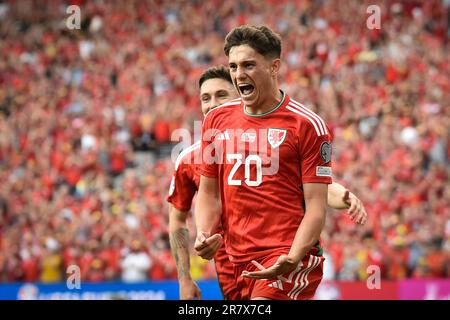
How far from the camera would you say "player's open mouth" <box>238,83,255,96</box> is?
5.69m

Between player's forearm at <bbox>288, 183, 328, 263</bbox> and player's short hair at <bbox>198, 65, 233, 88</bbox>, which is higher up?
player's short hair at <bbox>198, 65, 233, 88</bbox>

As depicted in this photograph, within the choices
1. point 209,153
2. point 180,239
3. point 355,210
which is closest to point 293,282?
point 355,210

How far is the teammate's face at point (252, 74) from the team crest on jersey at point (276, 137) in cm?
23

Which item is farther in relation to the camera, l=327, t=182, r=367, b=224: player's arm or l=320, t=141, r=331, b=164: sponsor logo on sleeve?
l=327, t=182, r=367, b=224: player's arm

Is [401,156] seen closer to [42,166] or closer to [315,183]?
[42,166]

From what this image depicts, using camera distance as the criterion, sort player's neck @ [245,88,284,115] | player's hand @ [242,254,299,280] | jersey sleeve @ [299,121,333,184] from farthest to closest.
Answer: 1. player's neck @ [245,88,284,115]
2. jersey sleeve @ [299,121,333,184]
3. player's hand @ [242,254,299,280]

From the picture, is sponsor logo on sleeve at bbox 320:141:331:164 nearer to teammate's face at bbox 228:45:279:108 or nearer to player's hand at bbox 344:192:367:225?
player's hand at bbox 344:192:367:225

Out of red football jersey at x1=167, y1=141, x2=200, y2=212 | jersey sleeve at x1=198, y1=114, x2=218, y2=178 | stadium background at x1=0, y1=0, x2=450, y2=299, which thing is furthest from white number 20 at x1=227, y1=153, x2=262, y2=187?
stadium background at x1=0, y1=0, x2=450, y2=299

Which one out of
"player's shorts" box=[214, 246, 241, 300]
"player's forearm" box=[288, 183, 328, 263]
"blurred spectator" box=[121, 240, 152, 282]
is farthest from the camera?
"blurred spectator" box=[121, 240, 152, 282]

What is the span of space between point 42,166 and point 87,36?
519cm

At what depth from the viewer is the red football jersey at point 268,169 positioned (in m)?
5.58

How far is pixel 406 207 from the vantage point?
14836mm

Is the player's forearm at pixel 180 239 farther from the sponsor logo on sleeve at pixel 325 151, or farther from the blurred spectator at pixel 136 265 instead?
the blurred spectator at pixel 136 265

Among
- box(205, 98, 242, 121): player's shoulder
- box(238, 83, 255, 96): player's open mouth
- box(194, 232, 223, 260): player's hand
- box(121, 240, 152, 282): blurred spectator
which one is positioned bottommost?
box(121, 240, 152, 282): blurred spectator
